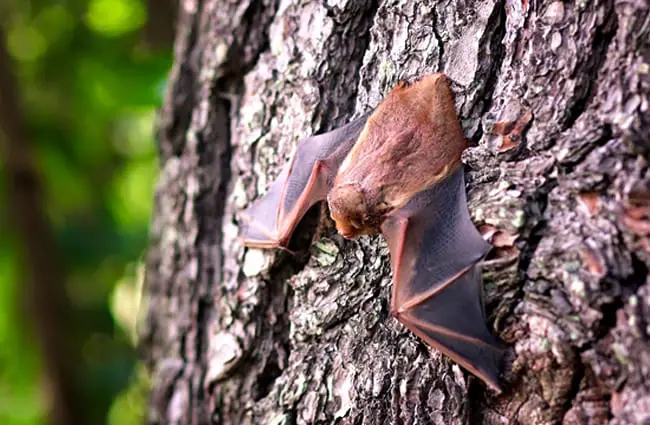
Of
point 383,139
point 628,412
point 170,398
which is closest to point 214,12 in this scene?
point 383,139

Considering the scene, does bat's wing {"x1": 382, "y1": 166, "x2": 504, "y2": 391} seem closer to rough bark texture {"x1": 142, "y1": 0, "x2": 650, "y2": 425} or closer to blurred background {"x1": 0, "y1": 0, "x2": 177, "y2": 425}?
rough bark texture {"x1": 142, "y1": 0, "x2": 650, "y2": 425}

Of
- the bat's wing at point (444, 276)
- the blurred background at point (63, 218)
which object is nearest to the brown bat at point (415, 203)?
the bat's wing at point (444, 276)

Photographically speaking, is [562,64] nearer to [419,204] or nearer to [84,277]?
[419,204]

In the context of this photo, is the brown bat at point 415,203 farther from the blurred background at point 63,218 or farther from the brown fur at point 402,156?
the blurred background at point 63,218

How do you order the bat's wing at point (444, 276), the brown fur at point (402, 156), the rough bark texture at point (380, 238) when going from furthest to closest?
1. the brown fur at point (402, 156)
2. the bat's wing at point (444, 276)
3. the rough bark texture at point (380, 238)

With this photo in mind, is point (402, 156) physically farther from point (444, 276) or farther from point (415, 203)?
point (444, 276)

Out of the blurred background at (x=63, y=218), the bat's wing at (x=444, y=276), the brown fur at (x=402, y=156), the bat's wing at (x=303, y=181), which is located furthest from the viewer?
the blurred background at (x=63, y=218)

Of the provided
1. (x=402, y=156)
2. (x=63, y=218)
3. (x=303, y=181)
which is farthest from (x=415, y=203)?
(x=63, y=218)
